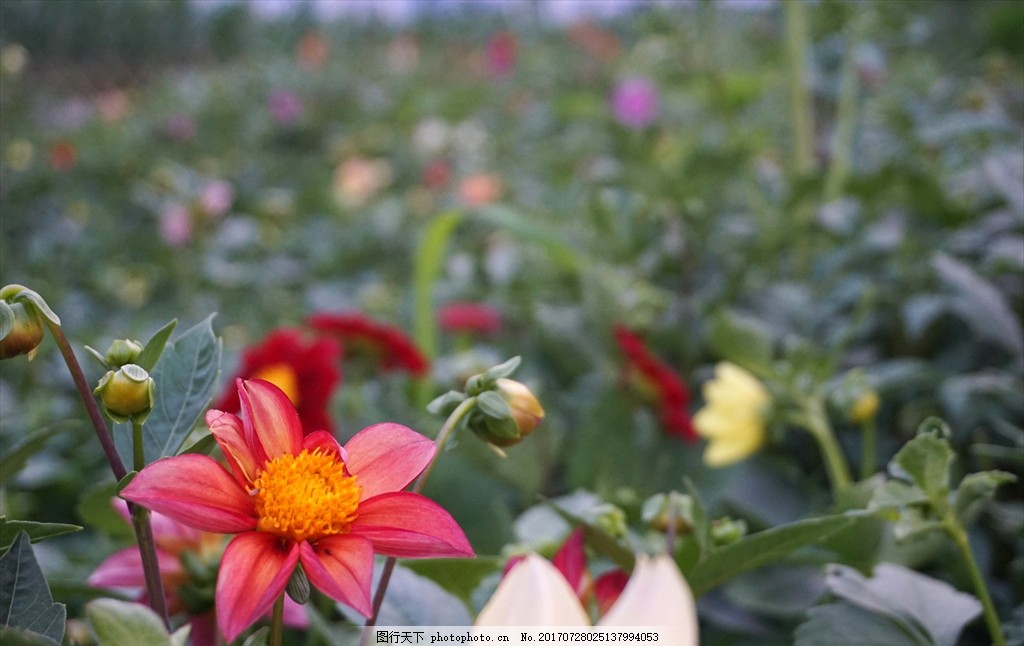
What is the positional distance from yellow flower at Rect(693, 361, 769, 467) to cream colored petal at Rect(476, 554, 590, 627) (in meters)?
0.36

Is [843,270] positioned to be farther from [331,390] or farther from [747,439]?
[331,390]

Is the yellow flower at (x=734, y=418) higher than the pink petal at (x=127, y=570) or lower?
lower

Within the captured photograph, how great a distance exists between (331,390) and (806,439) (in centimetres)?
34

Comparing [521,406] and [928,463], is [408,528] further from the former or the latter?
[928,463]

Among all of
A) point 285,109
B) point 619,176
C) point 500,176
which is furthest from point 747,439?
point 285,109

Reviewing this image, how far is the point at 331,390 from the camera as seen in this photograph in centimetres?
54

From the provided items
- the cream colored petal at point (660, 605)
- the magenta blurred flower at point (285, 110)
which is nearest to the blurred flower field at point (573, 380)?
the cream colored petal at point (660, 605)

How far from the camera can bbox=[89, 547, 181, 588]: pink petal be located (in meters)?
0.32

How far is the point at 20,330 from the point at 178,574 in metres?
0.14

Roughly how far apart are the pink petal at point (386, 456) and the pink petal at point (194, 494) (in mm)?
30

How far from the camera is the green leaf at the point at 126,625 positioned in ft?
0.62

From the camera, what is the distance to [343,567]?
0.21 m

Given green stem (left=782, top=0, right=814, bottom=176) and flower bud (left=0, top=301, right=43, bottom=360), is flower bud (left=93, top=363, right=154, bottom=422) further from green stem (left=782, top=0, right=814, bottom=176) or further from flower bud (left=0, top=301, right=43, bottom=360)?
green stem (left=782, top=0, right=814, bottom=176)

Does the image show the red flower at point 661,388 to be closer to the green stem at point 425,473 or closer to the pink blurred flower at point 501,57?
the green stem at point 425,473
